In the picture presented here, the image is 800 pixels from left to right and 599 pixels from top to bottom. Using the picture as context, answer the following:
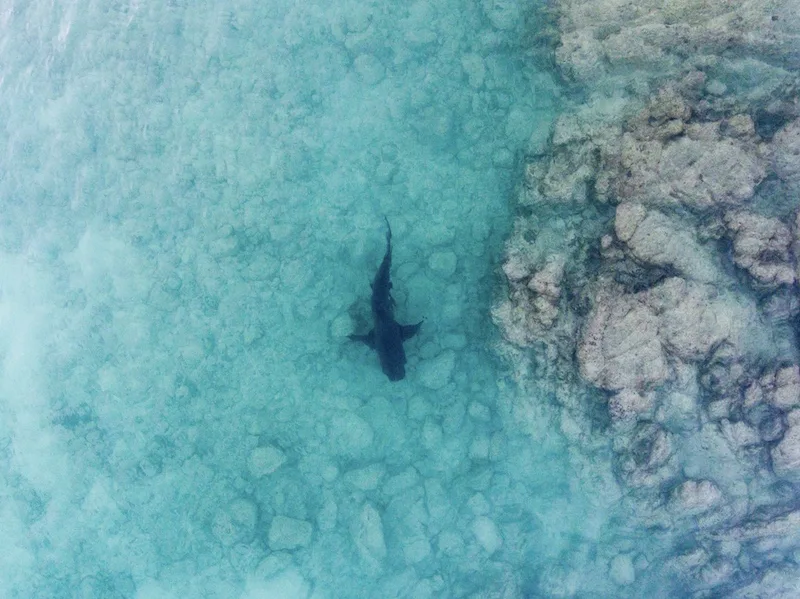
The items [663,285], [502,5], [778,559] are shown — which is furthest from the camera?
[502,5]

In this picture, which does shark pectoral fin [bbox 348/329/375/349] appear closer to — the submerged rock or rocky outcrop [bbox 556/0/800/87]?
rocky outcrop [bbox 556/0/800/87]

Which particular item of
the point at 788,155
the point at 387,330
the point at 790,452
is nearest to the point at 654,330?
the point at 790,452

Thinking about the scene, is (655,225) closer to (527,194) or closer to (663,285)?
(663,285)

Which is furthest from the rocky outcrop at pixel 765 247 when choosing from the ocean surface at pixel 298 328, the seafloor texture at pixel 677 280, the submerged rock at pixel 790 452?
the ocean surface at pixel 298 328

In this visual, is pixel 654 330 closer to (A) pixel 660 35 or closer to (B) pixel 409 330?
→ (B) pixel 409 330

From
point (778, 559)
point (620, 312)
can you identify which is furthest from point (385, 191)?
point (778, 559)

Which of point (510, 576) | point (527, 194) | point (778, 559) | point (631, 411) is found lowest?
point (510, 576)

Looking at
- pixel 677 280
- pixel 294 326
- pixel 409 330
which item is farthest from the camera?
pixel 294 326
